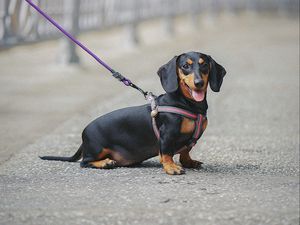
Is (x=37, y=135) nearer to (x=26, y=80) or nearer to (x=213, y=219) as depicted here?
(x=213, y=219)

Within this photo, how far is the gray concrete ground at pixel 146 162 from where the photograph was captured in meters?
4.17

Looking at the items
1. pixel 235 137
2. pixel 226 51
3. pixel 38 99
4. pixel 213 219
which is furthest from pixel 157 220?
pixel 226 51

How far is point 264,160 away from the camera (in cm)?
589

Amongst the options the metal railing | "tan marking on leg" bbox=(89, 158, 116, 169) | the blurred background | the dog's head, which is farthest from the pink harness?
the metal railing

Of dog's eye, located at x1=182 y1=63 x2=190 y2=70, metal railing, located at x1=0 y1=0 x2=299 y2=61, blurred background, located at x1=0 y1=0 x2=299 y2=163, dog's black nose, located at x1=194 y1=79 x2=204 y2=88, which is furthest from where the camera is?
metal railing, located at x1=0 y1=0 x2=299 y2=61

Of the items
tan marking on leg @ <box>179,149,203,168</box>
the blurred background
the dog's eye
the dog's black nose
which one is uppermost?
the dog's eye

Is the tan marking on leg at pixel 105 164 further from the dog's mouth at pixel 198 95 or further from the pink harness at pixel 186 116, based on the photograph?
the dog's mouth at pixel 198 95

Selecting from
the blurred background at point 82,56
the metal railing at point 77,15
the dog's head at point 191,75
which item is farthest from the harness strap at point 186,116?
the metal railing at point 77,15

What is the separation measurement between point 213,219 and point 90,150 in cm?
138

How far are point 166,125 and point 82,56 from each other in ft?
35.4

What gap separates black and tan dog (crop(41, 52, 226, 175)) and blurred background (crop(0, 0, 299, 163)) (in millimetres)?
1156

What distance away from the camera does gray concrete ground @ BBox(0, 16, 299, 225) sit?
13.7 feet

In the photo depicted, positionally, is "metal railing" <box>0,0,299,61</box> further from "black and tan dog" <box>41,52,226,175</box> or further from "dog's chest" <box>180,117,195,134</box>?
"dog's chest" <box>180,117,195,134</box>

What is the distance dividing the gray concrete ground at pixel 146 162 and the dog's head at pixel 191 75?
560mm
